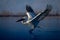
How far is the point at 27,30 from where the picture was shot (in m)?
1.83

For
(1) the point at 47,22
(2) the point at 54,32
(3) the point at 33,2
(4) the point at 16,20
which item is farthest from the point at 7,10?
(2) the point at 54,32

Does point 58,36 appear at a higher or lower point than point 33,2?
lower

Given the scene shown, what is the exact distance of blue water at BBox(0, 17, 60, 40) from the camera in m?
1.69

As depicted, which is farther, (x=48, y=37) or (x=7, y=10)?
(x=7, y=10)

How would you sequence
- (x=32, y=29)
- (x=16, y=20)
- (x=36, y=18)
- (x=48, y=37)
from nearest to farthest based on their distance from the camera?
(x=36, y=18), (x=48, y=37), (x=32, y=29), (x=16, y=20)

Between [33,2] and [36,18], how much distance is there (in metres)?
0.47

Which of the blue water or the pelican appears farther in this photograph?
the blue water

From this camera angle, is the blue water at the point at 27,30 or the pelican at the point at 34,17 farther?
the blue water at the point at 27,30

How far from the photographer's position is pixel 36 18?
1.52m

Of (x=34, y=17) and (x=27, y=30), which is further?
(x=27, y=30)

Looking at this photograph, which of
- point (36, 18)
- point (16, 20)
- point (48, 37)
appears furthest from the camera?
point (16, 20)

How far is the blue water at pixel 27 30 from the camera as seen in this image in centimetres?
169

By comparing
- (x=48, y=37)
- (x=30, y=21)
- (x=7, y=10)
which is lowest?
(x=48, y=37)

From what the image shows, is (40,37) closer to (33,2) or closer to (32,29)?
(32,29)
